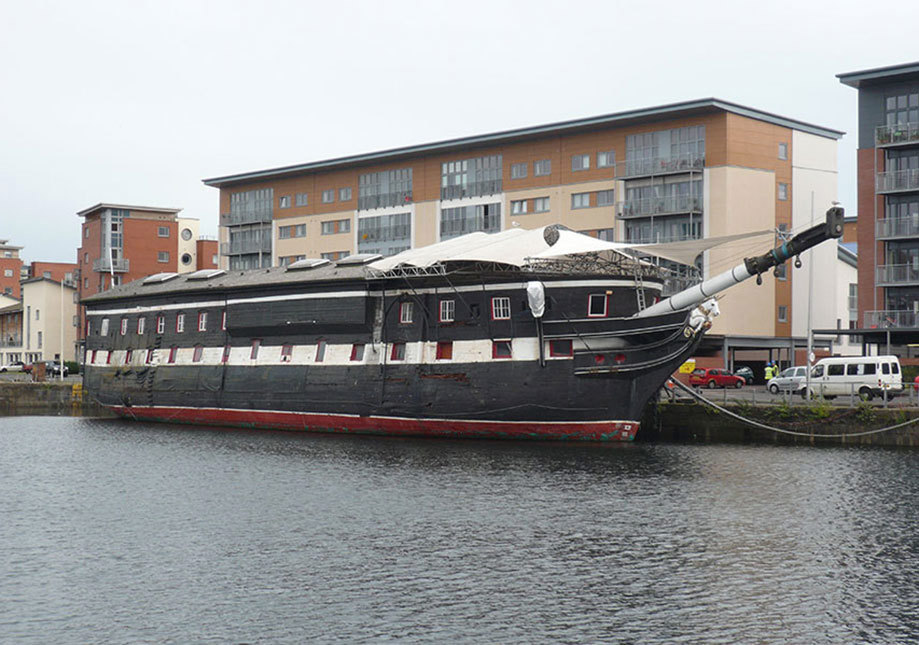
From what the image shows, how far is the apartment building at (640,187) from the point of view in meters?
77.5

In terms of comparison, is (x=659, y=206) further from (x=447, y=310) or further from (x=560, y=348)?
(x=560, y=348)

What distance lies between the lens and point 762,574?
73.0 feet

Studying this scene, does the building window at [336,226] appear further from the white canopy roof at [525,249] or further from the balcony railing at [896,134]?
the white canopy roof at [525,249]

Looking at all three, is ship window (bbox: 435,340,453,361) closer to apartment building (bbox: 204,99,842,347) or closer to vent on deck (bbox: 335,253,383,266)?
vent on deck (bbox: 335,253,383,266)

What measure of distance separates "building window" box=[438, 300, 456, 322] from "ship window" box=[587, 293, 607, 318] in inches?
257

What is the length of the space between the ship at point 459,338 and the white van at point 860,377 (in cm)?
1304

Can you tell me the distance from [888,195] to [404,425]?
139ft

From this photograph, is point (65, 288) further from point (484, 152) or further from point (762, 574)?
point (762, 574)

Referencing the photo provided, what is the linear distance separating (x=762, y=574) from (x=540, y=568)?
15.5 ft

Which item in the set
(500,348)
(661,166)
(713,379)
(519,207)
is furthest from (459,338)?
(519,207)

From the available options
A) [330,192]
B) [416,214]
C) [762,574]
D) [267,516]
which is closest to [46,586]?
[267,516]

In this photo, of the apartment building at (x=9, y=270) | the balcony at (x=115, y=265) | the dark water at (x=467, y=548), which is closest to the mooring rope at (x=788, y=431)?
the dark water at (x=467, y=548)

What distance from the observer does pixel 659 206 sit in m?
79.6

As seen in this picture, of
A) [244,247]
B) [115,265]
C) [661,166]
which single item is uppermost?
[661,166]
